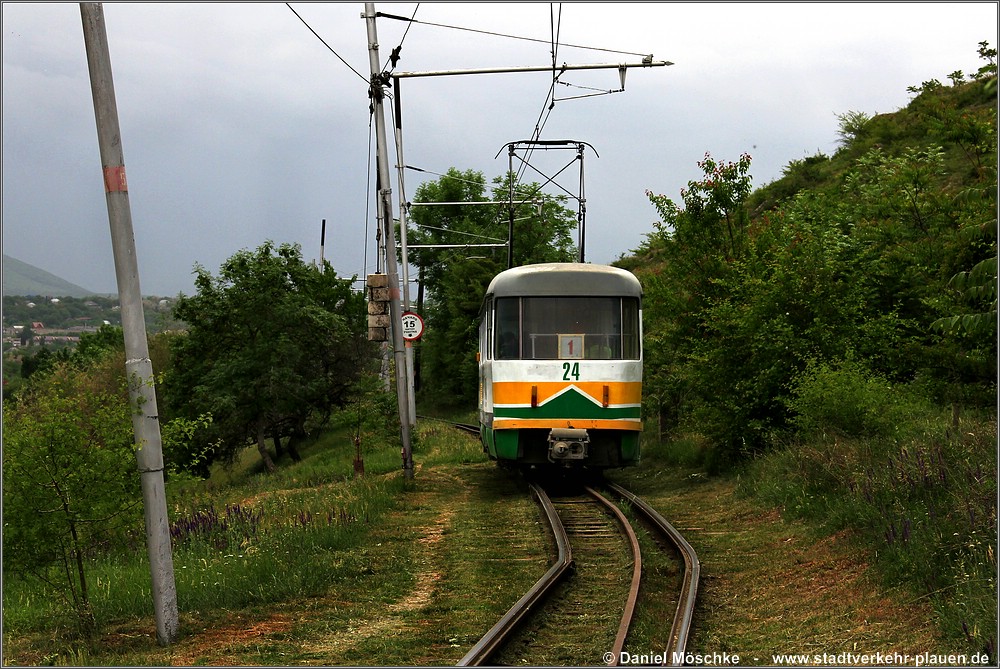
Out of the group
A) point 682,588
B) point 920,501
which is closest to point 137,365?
point 682,588

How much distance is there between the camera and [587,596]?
949cm

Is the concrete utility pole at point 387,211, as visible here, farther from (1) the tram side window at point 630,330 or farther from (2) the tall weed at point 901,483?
(2) the tall weed at point 901,483

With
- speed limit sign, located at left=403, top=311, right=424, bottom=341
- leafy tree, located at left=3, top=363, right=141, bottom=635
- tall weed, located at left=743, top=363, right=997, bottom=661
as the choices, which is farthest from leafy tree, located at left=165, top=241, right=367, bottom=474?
leafy tree, located at left=3, top=363, right=141, bottom=635

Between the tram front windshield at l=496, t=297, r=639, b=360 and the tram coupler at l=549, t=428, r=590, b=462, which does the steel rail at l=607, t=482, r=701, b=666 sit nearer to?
the tram coupler at l=549, t=428, r=590, b=462

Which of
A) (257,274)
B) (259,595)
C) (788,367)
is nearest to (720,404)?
(788,367)

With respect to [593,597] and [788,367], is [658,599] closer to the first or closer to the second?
[593,597]

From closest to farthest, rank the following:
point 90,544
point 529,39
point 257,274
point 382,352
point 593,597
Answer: point 90,544
point 593,597
point 529,39
point 257,274
point 382,352

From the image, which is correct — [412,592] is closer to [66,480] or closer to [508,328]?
[66,480]

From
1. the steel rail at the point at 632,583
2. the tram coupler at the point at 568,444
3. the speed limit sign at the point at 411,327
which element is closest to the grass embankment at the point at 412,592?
the steel rail at the point at 632,583

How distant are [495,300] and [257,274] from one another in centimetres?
1757

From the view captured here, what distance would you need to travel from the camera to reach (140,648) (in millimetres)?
8133

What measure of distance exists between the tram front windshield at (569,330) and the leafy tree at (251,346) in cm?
1725

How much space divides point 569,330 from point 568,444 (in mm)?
1819

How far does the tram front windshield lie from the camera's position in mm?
16219
